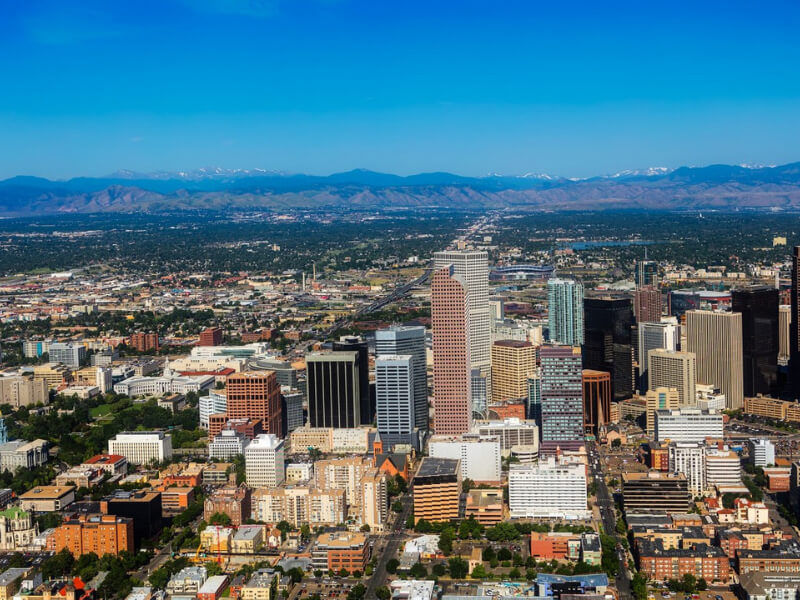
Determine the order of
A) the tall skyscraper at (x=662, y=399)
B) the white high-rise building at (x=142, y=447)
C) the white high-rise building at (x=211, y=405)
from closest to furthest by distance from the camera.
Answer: the white high-rise building at (x=142, y=447)
the tall skyscraper at (x=662, y=399)
the white high-rise building at (x=211, y=405)

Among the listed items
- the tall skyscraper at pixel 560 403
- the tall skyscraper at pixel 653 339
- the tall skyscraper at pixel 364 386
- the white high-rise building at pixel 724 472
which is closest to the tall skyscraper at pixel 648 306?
the tall skyscraper at pixel 653 339

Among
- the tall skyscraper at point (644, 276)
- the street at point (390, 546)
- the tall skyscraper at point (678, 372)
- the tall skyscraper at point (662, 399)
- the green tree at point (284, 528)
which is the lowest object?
the street at point (390, 546)

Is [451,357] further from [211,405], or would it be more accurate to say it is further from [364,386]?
[211,405]

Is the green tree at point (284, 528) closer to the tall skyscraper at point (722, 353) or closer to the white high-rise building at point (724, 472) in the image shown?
the white high-rise building at point (724, 472)

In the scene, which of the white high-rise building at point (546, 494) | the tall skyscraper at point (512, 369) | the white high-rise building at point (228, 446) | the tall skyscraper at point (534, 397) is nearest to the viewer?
the white high-rise building at point (546, 494)

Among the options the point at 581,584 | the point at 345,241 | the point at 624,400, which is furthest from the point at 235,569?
the point at 345,241

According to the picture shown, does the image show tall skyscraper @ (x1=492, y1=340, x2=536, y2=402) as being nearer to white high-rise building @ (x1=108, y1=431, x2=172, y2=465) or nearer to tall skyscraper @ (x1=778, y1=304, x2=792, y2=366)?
white high-rise building @ (x1=108, y1=431, x2=172, y2=465)
